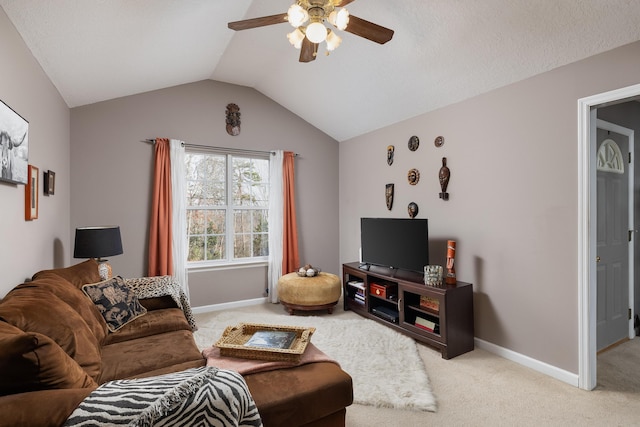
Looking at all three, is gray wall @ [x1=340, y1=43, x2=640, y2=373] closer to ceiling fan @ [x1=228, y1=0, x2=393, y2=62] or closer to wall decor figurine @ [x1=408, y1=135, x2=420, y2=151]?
wall decor figurine @ [x1=408, y1=135, x2=420, y2=151]

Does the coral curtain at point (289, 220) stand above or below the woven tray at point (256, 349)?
above

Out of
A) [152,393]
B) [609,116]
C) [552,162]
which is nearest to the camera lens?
[152,393]

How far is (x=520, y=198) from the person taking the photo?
2.85 meters

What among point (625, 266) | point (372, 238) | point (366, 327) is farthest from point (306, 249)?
point (625, 266)

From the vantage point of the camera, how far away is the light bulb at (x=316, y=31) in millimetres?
1820

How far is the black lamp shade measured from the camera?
294cm

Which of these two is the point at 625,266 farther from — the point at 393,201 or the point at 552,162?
the point at 393,201

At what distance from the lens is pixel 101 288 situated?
2.47 metres

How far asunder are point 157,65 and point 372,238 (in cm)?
293

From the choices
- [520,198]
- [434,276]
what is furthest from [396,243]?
[520,198]

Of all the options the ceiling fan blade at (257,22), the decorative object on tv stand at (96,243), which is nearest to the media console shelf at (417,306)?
the ceiling fan blade at (257,22)

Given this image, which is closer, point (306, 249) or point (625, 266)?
point (625, 266)

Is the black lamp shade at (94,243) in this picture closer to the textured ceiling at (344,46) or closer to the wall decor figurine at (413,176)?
the textured ceiling at (344,46)

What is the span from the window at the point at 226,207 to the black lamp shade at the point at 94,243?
1282mm
